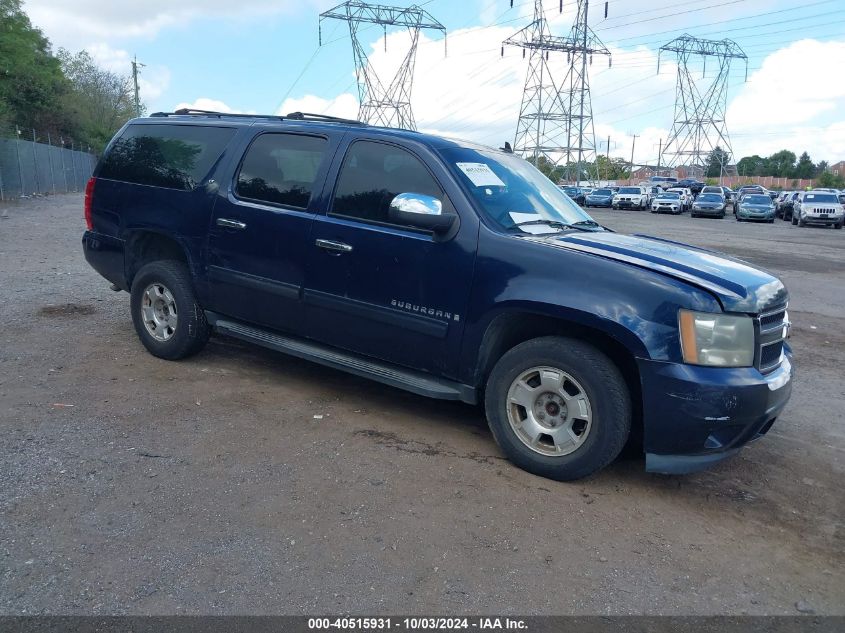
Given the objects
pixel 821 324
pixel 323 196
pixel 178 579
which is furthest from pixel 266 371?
pixel 821 324

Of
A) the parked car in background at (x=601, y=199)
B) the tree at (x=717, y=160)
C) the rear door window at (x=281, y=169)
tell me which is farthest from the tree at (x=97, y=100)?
the tree at (x=717, y=160)

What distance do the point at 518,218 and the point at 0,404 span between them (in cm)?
366

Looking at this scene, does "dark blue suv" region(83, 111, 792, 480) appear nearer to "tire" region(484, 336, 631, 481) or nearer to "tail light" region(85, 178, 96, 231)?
Result: "tire" region(484, 336, 631, 481)

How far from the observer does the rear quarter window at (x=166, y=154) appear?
571cm

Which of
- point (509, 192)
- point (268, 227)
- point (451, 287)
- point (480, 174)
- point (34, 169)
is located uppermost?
point (34, 169)

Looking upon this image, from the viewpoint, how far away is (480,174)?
15.6 feet

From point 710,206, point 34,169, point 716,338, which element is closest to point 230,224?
point 716,338

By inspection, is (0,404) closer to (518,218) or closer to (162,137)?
(162,137)

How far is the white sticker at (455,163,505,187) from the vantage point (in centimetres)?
467

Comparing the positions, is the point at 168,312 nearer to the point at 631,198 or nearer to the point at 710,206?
the point at 710,206

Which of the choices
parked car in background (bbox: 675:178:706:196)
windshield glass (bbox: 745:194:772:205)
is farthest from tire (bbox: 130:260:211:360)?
parked car in background (bbox: 675:178:706:196)

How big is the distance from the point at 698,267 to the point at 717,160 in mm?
99471

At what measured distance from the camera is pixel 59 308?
780cm

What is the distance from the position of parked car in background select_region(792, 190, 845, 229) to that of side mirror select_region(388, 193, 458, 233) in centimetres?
3388
